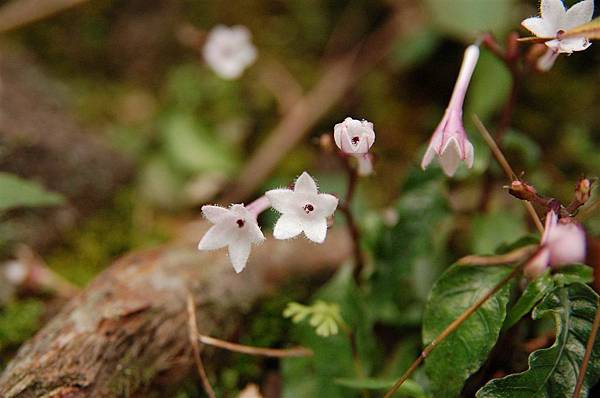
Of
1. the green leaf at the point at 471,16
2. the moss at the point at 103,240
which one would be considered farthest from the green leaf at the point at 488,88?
the moss at the point at 103,240

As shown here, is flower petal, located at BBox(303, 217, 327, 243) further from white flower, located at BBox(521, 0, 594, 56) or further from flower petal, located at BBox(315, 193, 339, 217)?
white flower, located at BBox(521, 0, 594, 56)

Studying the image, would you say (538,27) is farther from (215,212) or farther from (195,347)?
(195,347)

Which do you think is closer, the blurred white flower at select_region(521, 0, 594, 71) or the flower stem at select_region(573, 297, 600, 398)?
the flower stem at select_region(573, 297, 600, 398)

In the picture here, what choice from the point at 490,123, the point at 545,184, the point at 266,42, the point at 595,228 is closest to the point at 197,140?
the point at 266,42

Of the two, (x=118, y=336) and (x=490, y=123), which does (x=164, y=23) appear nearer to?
(x=490, y=123)

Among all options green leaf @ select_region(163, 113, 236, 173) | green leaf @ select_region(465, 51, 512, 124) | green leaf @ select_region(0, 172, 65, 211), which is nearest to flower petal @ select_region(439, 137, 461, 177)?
green leaf @ select_region(465, 51, 512, 124)

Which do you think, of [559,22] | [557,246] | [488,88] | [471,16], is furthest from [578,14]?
[471,16]

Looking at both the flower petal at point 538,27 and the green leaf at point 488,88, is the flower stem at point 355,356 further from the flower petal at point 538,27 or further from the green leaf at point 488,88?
the green leaf at point 488,88
